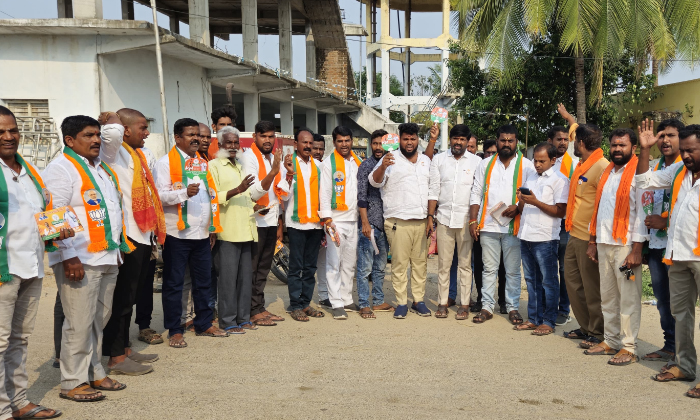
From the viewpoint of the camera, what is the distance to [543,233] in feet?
20.6

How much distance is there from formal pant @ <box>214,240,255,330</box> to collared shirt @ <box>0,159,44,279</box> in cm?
240

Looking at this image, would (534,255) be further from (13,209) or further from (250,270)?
(13,209)

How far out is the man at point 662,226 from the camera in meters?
5.00

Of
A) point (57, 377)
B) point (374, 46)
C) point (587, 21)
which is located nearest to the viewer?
point (57, 377)

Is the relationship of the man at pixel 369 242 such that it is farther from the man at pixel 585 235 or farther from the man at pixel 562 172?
the man at pixel 585 235

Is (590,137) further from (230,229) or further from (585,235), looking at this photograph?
(230,229)

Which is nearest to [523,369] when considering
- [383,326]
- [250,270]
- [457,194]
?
[383,326]

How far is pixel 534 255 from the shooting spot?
6367mm

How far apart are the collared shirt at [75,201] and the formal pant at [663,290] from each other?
4.42 metres

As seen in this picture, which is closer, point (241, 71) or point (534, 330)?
point (534, 330)

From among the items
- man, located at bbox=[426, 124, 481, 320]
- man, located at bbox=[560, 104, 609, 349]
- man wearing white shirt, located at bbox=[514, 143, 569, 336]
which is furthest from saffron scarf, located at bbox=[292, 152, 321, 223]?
man, located at bbox=[560, 104, 609, 349]

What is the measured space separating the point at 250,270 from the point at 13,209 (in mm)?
2942

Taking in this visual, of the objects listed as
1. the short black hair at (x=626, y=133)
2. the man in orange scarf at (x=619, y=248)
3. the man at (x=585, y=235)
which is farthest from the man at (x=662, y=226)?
the man at (x=585, y=235)

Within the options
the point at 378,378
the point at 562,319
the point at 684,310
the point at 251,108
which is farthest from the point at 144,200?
the point at 251,108
